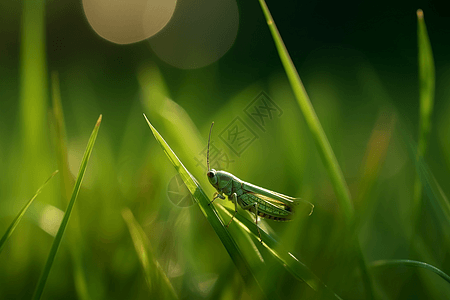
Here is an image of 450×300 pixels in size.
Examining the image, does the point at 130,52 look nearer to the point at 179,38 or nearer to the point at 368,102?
the point at 179,38

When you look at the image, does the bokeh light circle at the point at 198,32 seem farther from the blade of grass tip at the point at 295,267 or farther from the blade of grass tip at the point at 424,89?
the blade of grass tip at the point at 295,267

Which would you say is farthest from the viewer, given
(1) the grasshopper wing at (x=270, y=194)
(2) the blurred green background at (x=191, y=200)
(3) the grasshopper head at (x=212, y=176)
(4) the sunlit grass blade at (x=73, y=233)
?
(3) the grasshopper head at (x=212, y=176)

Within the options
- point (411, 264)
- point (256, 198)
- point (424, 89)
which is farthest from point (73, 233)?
point (424, 89)

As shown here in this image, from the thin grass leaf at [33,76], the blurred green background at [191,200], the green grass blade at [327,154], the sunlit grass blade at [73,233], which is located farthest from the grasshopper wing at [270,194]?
the thin grass leaf at [33,76]

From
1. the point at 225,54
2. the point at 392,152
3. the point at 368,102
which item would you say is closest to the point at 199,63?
the point at 225,54

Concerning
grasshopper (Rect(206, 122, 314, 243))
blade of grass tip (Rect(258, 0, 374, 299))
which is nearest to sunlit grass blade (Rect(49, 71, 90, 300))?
grasshopper (Rect(206, 122, 314, 243))

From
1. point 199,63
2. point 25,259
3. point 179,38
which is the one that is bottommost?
point 25,259

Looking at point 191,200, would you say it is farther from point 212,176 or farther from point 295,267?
point 295,267
